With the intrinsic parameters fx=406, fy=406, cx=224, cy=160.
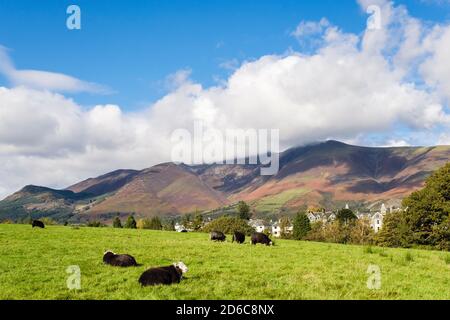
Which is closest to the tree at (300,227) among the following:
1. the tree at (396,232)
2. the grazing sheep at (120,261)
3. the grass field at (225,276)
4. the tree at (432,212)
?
the tree at (396,232)

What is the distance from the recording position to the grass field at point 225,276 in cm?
1347

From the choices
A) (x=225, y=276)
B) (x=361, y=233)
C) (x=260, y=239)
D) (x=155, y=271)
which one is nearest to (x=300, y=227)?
(x=361, y=233)

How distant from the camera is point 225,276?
16594mm

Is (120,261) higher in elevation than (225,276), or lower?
higher

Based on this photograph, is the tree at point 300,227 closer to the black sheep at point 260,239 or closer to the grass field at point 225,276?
the black sheep at point 260,239

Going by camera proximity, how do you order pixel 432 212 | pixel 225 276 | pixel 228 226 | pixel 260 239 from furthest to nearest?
pixel 228 226 < pixel 432 212 < pixel 260 239 < pixel 225 276

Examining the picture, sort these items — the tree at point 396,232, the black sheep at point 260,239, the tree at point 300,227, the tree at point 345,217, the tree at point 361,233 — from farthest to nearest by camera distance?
the tree at point 345,217
the tree at point 300,227
the tree at point 361,233
the tree at point 396,232
the black sheep at point 260,239

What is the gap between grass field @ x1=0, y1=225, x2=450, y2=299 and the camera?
1347cm

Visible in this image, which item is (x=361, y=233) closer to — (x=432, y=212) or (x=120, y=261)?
(x=432, y=212)

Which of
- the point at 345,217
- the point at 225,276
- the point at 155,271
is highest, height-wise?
the point at 155,271

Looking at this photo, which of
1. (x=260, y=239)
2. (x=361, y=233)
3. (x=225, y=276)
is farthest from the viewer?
(x=361, y=233)

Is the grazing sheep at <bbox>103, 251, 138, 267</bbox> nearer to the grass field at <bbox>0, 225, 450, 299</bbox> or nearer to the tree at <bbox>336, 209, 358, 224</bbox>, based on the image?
the grass field at <bbox>0, 225, 450, 299</bbox>

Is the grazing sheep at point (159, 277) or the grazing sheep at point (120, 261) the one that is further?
the grazing sheep at point (120, 261)
